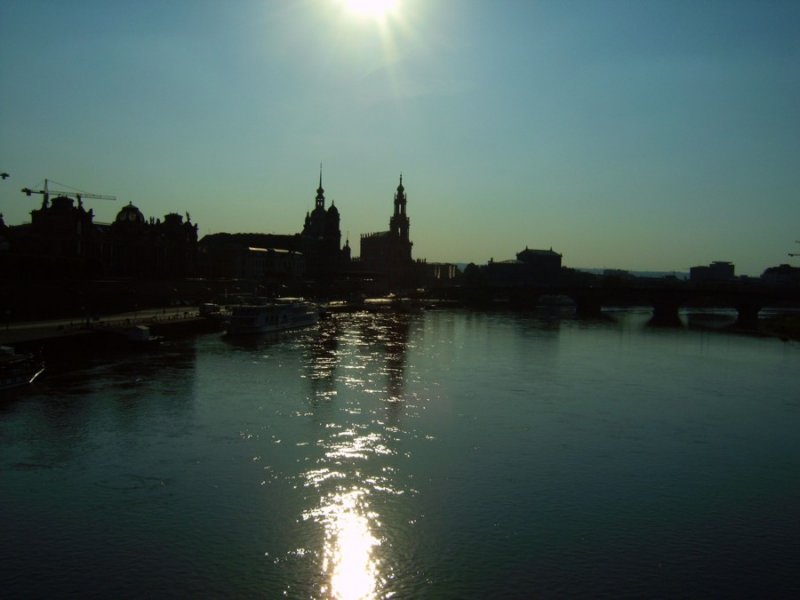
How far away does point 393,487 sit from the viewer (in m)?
23.0

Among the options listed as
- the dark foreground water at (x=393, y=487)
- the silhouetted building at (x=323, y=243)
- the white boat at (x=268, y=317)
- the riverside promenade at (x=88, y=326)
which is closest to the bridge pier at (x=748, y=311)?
the white boat at (x=268, y=317)

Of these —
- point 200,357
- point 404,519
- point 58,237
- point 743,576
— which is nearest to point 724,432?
point 743,576

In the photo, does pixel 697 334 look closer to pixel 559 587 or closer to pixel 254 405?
pixel 254 405

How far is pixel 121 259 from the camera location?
3984 inches

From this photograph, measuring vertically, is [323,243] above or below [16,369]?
above

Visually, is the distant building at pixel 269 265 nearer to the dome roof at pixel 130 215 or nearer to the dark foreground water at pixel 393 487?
the dome roof at pixel 130 215

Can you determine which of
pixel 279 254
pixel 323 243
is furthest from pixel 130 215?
pixel 323 243

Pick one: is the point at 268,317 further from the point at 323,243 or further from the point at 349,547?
the point at 323,243

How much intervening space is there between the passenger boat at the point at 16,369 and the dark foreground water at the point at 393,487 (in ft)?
3.93

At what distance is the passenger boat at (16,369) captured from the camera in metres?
35.8

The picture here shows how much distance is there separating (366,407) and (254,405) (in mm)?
5519

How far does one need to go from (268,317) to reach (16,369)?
128 feet

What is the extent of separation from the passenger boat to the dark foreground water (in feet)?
3.93

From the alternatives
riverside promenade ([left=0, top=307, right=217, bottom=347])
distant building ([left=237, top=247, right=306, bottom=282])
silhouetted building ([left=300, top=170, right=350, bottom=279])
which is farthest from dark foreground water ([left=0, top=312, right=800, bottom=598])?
silhouetted building ([left=300, top=170, right=350, bottom=279])
